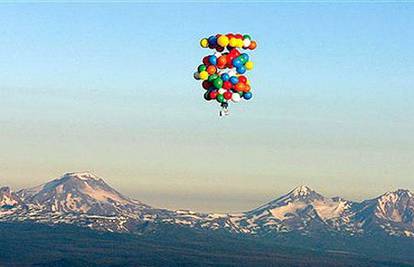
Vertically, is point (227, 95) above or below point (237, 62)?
below

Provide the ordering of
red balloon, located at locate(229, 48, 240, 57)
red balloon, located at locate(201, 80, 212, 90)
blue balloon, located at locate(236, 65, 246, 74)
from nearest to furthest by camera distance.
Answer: blue balloon, located at locate(236, 65, 246, 74), red balloon, located at locate(201, 80, 212, 90), red balloon, located at locate(229, 48, 240, 57)

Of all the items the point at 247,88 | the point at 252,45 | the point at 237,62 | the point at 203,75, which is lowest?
the point at 247,88

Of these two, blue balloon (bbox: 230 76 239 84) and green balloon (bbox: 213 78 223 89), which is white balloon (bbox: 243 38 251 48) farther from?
green balloon (bbox: 213 78 223 89)

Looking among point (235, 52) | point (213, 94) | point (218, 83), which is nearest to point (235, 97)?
point (213, 94)

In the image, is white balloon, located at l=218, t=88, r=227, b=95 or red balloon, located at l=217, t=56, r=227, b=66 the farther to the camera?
red balloon, located at l=217, t=56, r=227, b=66

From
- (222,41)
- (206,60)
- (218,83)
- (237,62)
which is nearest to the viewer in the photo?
(222,41)

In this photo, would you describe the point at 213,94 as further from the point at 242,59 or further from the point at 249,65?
the point at 249,65

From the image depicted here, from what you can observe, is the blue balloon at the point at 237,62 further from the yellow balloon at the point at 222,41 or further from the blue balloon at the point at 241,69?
the yellow balloon at the point at 222,41

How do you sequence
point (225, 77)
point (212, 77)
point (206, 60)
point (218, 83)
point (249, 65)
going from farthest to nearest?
point (249, 65)
point (206, 60)
point (212, 77)
point (225, 77)
point (218, 83)
